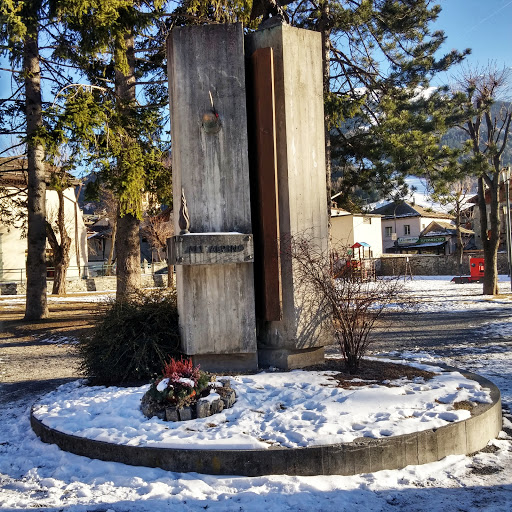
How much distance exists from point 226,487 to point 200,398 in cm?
139

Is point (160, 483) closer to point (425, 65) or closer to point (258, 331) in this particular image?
point (258, 331)

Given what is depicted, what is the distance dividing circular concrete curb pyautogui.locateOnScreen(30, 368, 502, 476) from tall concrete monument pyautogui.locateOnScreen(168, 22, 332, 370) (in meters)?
2.51

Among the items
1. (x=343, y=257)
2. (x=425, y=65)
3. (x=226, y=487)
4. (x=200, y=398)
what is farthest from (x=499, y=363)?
(x=425, y=65)

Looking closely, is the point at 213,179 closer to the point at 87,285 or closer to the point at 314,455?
the point at 314,455

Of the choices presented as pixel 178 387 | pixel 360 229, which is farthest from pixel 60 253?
pixel 360 229

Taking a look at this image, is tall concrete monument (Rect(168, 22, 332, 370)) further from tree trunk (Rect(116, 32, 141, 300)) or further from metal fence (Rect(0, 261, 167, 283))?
metal fence (Rect(0, 261, 167, 283))

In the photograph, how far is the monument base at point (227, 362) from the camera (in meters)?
7.35

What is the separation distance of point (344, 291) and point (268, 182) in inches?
71.3

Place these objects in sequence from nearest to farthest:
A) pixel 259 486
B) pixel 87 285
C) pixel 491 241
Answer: pixel 259 486 → pixel 491 241 → pixel 87 285

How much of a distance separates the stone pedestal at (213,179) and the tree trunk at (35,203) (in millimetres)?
10736

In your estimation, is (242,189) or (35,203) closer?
(242,189)

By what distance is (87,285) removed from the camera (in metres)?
33.7

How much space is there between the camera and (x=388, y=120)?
15.8 metres

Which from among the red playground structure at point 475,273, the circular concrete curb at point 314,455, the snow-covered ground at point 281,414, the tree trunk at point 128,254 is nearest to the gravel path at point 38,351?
the tree trunk at point 128,254
